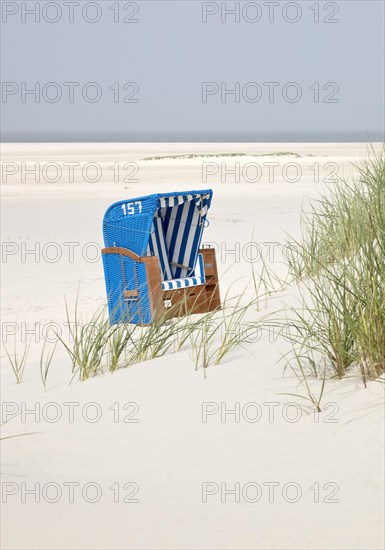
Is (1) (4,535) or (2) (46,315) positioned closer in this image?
(1) (4,535)

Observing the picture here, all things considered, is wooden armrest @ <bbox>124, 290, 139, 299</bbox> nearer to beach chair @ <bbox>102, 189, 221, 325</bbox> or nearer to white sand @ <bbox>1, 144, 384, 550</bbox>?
beach chair @ <bbox>102, 189, 221, 325</bbox>

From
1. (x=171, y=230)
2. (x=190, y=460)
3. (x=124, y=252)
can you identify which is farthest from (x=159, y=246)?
(x=190, y=460)

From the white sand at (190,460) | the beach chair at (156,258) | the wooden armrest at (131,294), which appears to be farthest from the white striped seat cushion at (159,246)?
the white sand at (190,460)

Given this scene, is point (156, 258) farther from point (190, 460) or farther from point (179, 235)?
point (190, 460)

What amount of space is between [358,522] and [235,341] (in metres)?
1.90

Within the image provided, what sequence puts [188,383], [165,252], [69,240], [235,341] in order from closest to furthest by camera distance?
1. [188,383]
2. [235,341]
3. [165,252]
4. [69,240]

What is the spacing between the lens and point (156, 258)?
670 cm

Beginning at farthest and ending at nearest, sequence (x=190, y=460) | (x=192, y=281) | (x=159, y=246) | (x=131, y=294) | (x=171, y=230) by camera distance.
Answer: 1. (x=171, y=230)
2. (x=159, y=246)
3. (x=192, y=281)
4. (x=131, y=294)
5. (x=190, y=460)

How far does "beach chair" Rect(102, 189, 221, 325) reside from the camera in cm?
670

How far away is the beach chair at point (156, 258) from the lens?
6695mm

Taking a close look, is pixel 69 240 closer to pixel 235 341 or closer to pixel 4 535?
pixel 235 341

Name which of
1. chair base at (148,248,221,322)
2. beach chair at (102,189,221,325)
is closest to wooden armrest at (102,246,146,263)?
beach chair at (102,189,221,325)

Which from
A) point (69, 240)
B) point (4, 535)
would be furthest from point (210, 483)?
point (69, 240)

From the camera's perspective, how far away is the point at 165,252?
7680 mm
